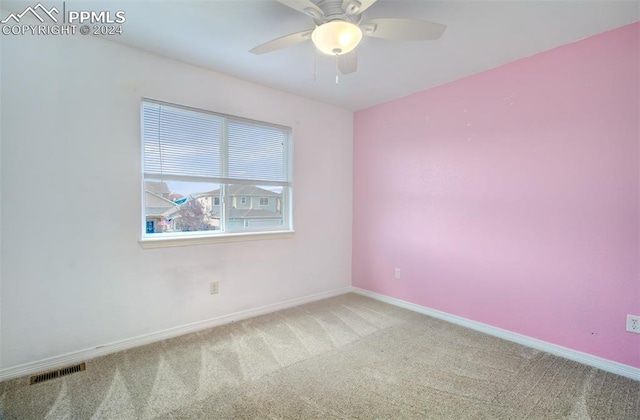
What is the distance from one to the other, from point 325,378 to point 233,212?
5.71 ft

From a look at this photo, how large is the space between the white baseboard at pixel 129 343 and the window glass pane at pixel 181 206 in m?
0.86

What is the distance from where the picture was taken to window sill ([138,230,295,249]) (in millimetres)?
2445

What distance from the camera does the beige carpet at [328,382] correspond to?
168 cm

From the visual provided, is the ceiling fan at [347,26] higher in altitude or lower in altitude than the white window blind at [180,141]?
higher

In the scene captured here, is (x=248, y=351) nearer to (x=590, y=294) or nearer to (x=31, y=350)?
(x=31, y=350)

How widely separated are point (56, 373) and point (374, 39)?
3202mm

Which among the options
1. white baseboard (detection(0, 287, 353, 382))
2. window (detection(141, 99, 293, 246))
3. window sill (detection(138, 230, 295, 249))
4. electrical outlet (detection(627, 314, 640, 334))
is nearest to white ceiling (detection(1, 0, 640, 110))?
window (detection(141, 99, 293, 246))

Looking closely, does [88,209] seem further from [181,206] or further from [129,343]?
[129,343]

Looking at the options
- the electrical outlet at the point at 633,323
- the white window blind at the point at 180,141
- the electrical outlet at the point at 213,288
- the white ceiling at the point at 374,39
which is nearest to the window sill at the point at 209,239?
the electrical outlet at the point at 213,288

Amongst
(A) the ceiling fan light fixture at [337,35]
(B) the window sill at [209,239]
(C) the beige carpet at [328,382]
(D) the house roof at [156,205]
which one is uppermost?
(A) the ceiling fan light fixture at [337,35]

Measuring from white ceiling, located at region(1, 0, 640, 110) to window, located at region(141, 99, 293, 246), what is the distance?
1.67 ft

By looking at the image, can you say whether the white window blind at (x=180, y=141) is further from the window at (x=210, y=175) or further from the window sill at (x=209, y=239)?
the window sill at (x=209, y=239)

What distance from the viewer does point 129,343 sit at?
7.75ft

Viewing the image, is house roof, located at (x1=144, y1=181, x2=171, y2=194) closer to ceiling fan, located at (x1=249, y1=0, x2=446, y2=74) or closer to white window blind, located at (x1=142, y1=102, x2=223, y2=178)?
white window blind, located at (x1=142, y1=102, x2=223, y2=178)
